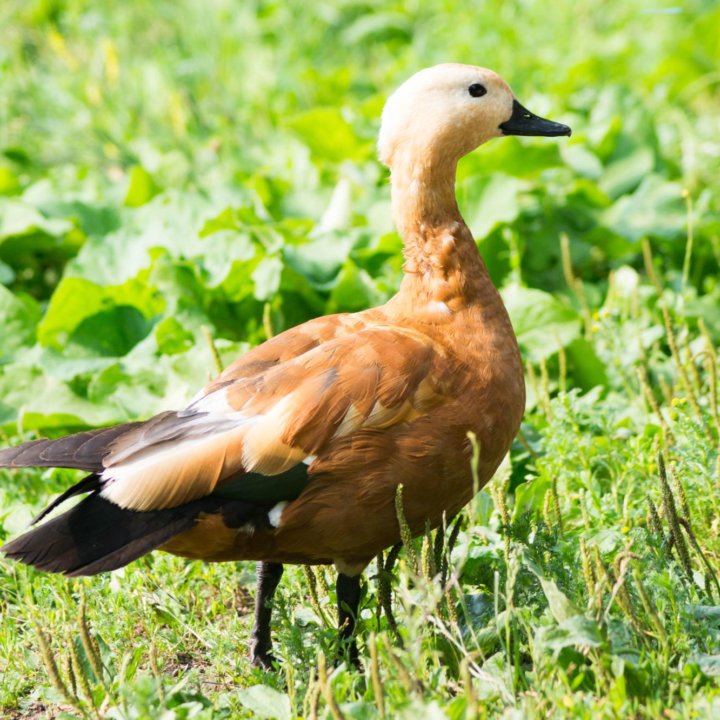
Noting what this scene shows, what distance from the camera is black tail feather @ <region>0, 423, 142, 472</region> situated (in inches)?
125

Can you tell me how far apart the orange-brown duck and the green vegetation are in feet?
0.58

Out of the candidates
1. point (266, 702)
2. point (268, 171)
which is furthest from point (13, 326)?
point (266, 702)

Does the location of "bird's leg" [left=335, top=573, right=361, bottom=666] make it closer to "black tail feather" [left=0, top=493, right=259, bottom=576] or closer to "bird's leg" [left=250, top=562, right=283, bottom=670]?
"bird's leg" [left=250, top=562, right=283, bottom=670]

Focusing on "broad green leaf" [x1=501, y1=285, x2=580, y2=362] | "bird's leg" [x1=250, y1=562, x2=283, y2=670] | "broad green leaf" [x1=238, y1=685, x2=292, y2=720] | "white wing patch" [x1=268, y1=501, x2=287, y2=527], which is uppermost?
"white wing patch" [x1=268, y1=501, x2=287, y2=527]

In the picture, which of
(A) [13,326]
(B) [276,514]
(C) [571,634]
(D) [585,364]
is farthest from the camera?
(A) [13,326]

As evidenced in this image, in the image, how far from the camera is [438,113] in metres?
3.60

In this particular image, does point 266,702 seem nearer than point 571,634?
No

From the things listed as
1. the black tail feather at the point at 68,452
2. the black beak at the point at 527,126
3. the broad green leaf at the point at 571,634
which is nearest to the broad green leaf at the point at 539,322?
the black beak at the point at 527,126

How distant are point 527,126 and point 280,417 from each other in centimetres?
132

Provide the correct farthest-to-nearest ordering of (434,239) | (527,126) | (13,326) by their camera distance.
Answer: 1. (13,326)
2. (527,126)
3. (434,239)

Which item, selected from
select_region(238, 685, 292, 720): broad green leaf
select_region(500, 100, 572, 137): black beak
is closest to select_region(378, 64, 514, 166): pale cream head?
select_region(500, 100, 572, 137): black beak

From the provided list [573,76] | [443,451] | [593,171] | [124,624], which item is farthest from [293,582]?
[573,76]

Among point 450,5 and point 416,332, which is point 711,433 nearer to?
point 416,332

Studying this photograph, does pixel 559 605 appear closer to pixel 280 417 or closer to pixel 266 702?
pixel 266 702
